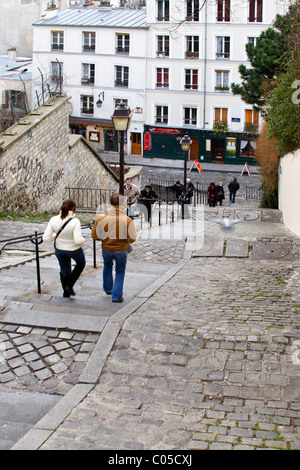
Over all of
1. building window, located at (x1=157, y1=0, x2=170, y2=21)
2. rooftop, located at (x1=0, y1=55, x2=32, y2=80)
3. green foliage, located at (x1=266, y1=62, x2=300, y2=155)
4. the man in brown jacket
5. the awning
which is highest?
building window, located at (x1=157, y1=0, x2=170, y2=21)

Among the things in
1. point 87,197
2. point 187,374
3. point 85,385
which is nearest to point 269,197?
point 87,197

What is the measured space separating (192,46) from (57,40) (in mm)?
9718

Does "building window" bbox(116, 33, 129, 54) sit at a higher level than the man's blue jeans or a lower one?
higher

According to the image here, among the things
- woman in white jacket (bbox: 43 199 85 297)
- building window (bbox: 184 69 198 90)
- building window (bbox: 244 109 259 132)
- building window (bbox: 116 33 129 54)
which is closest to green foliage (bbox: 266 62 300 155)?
woman in white jacket (bbox: 43 199 85 297)

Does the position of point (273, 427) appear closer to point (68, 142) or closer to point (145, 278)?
point (145, 278)

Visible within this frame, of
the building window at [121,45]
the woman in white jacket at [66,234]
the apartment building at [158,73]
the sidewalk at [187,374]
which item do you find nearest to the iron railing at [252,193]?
the apartment building at [158,73]

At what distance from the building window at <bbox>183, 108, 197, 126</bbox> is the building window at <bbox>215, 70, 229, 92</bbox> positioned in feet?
7.20

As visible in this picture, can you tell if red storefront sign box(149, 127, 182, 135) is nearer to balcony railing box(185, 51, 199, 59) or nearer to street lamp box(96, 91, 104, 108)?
street lamp box(96, 91, 104, 108)

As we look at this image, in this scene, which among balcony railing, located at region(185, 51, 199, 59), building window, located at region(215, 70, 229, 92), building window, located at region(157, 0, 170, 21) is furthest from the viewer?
balcony railing, located at region(185, 51, 199, 59)

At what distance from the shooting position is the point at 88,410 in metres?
4.36

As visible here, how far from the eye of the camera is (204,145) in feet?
123

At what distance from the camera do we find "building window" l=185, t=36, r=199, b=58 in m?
36.8

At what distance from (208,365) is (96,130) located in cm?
3513

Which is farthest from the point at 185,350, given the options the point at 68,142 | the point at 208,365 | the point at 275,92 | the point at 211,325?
the point at 68,142
